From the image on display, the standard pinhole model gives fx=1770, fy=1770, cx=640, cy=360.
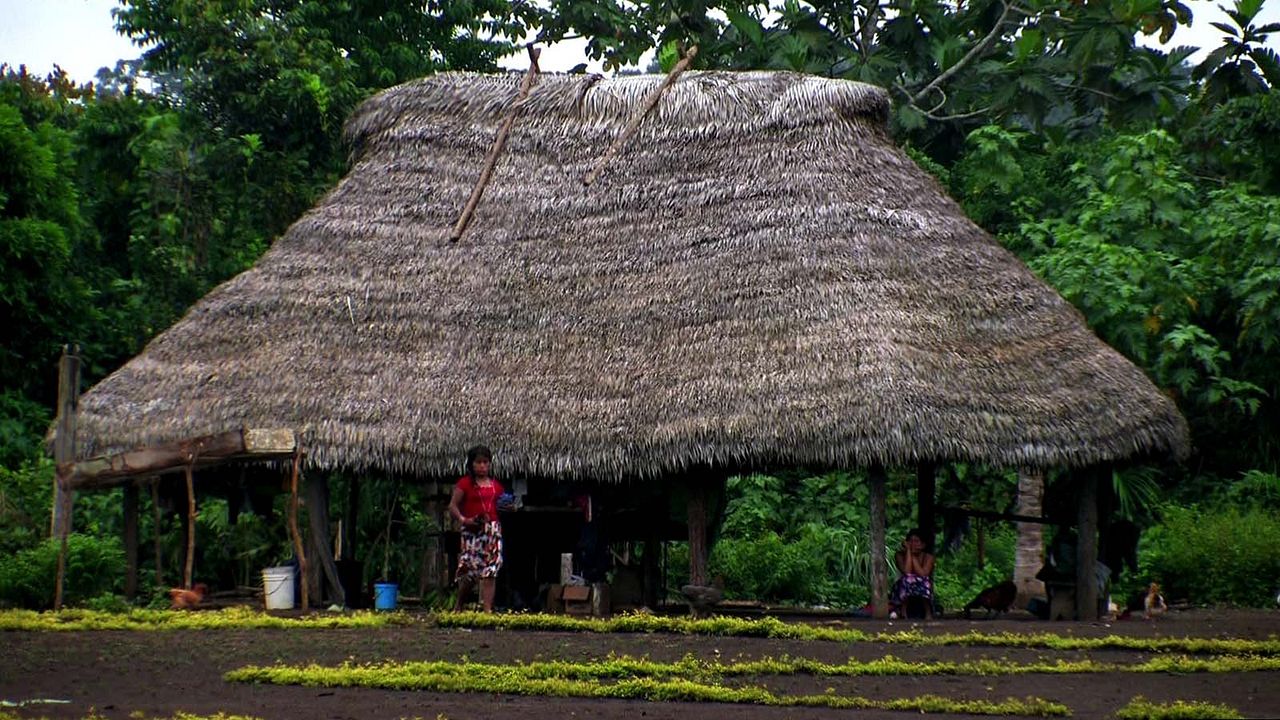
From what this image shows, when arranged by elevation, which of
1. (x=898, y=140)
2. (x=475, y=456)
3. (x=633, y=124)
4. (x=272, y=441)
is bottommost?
(x=475, y=456)

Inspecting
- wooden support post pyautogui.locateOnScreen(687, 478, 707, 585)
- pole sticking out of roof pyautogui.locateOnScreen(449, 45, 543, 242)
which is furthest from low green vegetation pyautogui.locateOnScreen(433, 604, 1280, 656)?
pole sticking out of roof pyautogui.locateOnScreen(449, 45, 543, 242)

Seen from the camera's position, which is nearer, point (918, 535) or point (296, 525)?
point (296, 525)

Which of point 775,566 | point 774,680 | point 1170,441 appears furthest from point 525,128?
point 774,680

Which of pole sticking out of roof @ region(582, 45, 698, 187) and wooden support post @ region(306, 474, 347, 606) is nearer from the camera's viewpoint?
wooden support post @ region(306, 474, 347, 606)

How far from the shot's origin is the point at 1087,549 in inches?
546

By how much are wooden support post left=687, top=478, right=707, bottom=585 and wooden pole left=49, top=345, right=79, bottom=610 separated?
4718 millimetres

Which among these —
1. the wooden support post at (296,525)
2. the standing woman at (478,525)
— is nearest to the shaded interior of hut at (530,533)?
the wooden support post at (296,525)

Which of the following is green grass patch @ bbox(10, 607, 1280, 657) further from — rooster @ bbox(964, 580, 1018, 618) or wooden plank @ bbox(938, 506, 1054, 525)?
wooden plank @ bbox(938, 506, 1054, 525)

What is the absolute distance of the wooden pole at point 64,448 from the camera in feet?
42.1

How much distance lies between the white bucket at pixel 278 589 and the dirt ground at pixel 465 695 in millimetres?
2154

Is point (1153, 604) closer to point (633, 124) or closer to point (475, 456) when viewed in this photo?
point (475, 456)

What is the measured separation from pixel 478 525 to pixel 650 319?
9.22 feet

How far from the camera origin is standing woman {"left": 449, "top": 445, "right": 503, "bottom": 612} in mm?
12703

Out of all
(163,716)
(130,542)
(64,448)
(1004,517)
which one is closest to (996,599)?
(1004,517)
